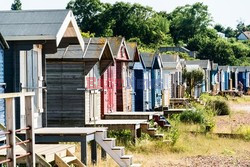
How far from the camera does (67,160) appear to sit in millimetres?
13992

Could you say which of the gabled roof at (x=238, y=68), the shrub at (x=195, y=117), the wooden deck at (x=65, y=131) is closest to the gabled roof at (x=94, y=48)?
the wooden deck at (x=65, y=131)

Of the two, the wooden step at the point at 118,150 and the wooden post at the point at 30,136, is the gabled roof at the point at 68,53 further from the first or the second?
the wooden post at the point at 30,136

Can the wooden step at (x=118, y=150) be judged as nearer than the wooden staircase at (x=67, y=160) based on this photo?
No

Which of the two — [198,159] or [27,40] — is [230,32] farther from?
[27,40]

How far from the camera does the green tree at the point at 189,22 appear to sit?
131 metres

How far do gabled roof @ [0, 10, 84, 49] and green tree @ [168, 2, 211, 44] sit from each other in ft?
355

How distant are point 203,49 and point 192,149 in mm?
72986

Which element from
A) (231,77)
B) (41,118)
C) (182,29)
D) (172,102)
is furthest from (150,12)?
(41,118)

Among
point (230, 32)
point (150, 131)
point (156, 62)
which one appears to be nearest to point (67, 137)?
point (150, 131)

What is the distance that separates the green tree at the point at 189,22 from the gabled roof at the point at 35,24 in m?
A: 108

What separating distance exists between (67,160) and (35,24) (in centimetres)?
391

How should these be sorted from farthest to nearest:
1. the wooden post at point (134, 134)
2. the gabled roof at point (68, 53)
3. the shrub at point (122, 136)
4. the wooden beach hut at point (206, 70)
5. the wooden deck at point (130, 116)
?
the wooden beach hut at point (206, 70), the wooden deck at point (130, 116), the shrub at point (122, 136), the wooden post at point (134, 134), the gabled roof at point (68, 53)

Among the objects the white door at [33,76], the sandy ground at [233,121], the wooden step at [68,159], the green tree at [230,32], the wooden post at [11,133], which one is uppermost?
the green tree at [230,32]

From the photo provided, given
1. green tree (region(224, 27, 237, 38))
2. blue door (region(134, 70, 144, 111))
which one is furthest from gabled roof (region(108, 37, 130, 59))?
green tree (region(224, 27, 237, 38))
